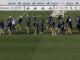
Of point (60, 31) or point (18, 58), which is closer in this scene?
point (18, 58)

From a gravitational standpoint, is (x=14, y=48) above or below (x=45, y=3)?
below

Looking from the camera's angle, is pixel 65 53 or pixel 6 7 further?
pixel 6 7

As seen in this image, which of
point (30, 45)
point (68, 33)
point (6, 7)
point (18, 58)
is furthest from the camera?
point (6, 7)

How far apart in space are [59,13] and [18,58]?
126ft

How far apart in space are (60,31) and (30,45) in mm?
10905

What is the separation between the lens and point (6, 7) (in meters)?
106

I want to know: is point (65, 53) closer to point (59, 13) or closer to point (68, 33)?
point (68, 33)

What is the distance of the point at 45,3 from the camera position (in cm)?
10769

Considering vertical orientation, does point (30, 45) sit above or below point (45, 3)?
below

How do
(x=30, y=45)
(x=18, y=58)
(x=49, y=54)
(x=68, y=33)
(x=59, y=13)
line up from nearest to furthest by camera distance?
(x=18, y=58) → (x=49, y=54) → (x=30, y=45) → (x=68, y=33) → (x=59, y=13)

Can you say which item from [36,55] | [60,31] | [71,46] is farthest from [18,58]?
[60,31]

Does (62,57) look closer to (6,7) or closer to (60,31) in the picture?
(60,31)

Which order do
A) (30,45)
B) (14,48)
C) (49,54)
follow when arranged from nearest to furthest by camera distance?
1. (49,54)
2. (14,48)
3. (30,45)

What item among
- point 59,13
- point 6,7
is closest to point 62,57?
point 59,13
